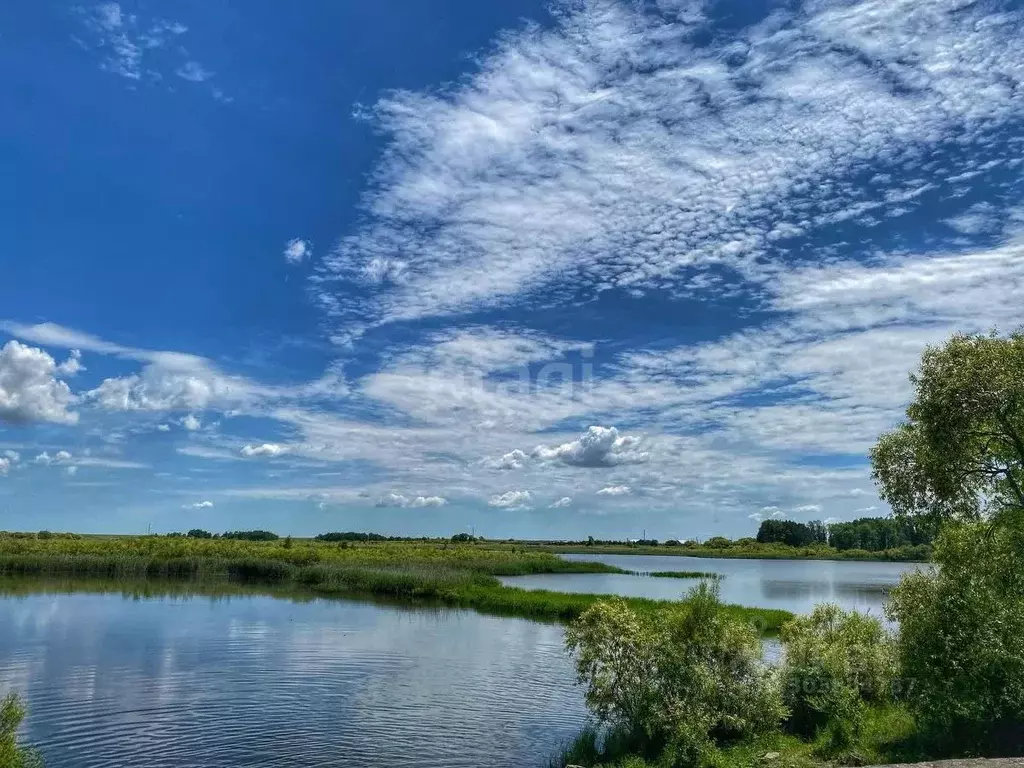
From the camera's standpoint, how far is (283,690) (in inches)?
1275

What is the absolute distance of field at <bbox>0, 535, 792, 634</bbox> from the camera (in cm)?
6769

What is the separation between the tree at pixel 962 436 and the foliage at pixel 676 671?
7.50m

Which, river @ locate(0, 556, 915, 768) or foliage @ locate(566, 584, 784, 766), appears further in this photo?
river @ locate(0, 556, 915, 768)

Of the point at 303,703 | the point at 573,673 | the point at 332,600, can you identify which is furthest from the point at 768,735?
the point at 332,600

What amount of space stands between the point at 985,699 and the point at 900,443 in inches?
328

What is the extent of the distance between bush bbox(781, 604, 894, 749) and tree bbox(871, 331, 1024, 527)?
5.57 meters

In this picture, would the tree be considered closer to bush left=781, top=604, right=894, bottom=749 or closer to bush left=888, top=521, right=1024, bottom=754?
bush left=888, top=521, right=1024, bottom=754

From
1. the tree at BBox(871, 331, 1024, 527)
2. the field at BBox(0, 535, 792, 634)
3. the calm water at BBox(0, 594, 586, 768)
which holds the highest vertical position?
the tree at BBox(871, 331, 1024, 527)

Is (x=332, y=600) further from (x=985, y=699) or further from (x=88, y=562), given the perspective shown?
(x=985, y=699)

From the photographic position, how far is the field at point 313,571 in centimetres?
6769

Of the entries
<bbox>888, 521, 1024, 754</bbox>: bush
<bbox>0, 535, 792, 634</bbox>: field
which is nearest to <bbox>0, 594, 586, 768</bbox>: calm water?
<bbox>888, 521, 1024, 754</bbox>: bush

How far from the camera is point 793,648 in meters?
26.9

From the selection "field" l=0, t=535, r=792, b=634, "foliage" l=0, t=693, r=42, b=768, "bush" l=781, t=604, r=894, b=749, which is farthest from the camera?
"field" l=0, t=535, r=792, b=634

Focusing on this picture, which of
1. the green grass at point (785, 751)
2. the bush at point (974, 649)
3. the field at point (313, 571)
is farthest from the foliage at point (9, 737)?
the field at point (313, 571)
